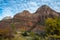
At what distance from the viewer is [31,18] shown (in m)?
13.3

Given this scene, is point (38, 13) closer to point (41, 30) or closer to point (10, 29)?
point (41, 30)

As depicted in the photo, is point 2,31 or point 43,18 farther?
point 43,18

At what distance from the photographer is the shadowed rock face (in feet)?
42.9

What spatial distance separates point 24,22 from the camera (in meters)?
13.4

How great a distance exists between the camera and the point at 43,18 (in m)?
13.4

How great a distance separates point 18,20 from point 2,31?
1.46 m

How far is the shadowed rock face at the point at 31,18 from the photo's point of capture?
13.1 m

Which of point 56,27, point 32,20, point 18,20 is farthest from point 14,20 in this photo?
point 56,27

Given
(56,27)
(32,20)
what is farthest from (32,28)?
(56,27)

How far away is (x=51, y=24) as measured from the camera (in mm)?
13750

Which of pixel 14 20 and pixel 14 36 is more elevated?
pixel 14 20

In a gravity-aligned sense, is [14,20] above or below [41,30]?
above

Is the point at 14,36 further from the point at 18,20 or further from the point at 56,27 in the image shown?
the point at 56,27

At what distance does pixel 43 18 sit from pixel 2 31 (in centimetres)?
301
